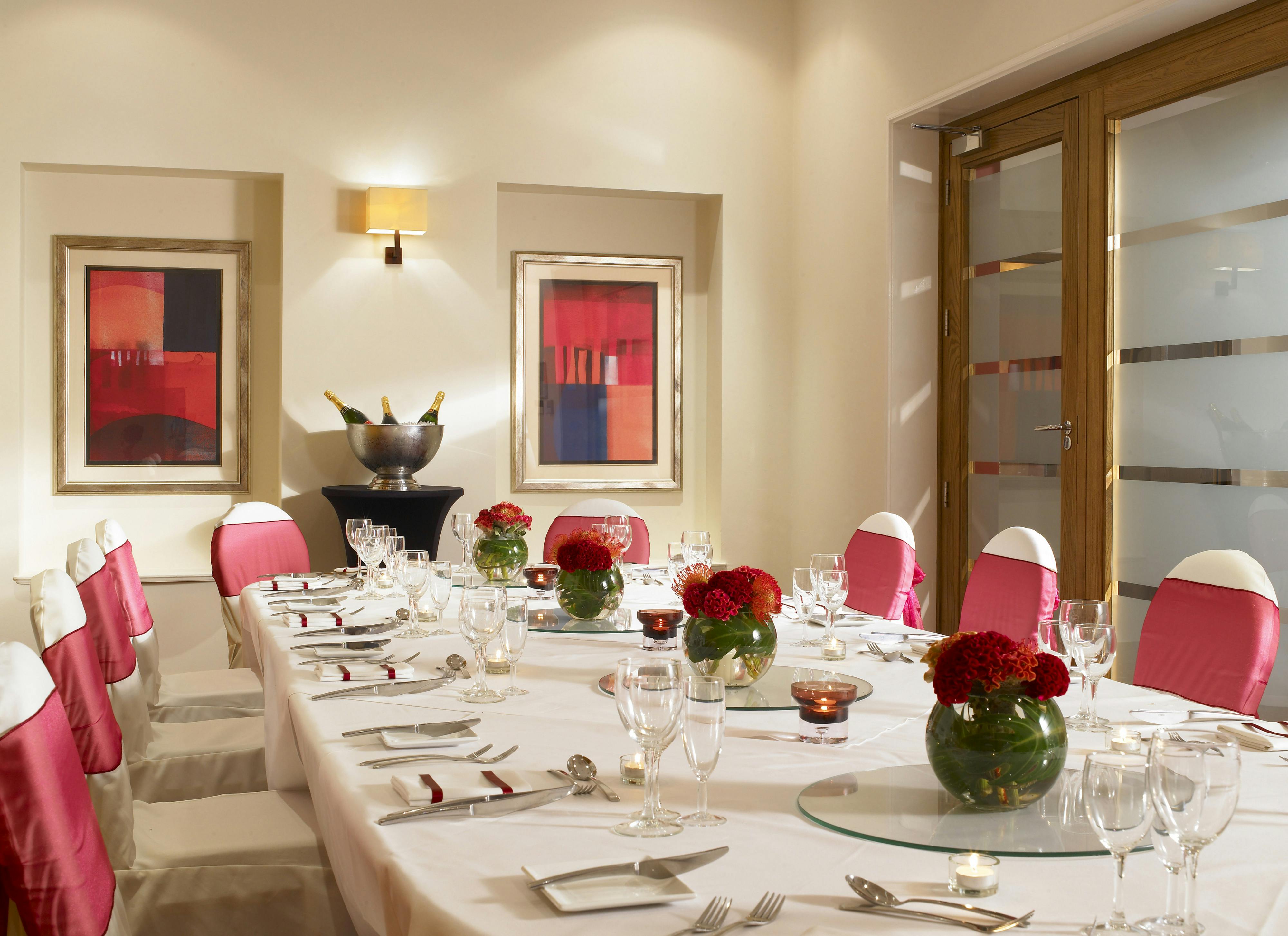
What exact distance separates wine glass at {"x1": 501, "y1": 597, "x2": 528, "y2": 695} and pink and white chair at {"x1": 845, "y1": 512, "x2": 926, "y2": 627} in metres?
1.56

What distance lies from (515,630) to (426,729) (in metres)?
0.26

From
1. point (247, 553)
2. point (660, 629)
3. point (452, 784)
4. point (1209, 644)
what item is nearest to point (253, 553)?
point (247, 553)

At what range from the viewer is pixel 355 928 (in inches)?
70.7

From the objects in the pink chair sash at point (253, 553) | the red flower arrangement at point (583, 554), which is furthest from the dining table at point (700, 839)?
the pink chair sash at point (253, 553)

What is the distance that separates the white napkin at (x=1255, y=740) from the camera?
1606mm

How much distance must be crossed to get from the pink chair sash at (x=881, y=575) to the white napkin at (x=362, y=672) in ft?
5.11

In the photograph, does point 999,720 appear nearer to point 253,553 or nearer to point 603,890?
point 603,890

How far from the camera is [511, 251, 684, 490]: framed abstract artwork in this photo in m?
5.86

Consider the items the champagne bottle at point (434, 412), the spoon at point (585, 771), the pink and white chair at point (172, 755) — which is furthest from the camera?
the champagne bottle at point (434, 412)

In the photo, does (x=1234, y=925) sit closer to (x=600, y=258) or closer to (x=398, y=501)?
(x=398, y=501)

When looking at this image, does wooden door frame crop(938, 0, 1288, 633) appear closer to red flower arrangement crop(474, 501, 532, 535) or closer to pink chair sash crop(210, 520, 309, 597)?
red flower arrangement crop(474, 501, 532, 535)

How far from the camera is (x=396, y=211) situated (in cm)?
517

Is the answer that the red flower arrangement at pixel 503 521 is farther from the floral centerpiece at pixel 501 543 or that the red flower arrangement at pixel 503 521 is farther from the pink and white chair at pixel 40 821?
the pink and white chair at pixel 40 821

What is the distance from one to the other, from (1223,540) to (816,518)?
2.28 meters
